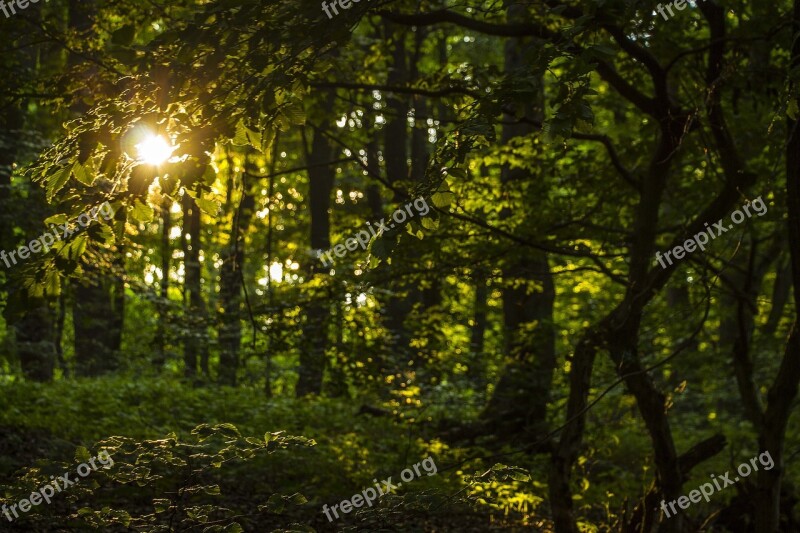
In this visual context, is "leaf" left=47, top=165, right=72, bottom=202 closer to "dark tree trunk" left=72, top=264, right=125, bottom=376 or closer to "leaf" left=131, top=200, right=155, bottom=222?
"leaf" left=131, top=200, right=155, bottom=222

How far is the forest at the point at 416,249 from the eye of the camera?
3229 millimetres

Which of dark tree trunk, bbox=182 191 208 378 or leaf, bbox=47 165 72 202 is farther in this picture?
dark tree trunk, bbox=182 191 208 378

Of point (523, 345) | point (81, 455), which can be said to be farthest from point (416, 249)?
point (81, 455)

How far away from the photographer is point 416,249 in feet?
24.3

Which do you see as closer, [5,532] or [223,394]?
[5,532]

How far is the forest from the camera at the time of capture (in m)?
3.23

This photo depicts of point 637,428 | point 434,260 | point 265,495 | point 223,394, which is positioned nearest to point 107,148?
point 434,260

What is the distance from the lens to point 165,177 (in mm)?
3109

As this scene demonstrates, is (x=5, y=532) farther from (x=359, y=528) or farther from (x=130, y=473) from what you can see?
(x=359, y=528)

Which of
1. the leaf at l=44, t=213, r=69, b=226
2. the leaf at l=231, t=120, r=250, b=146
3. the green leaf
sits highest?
the leaf at l=231, t=120, r=250, b=146

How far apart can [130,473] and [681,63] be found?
7089 millimetres

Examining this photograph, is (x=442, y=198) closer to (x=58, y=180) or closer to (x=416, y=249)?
(x=58, y=180)

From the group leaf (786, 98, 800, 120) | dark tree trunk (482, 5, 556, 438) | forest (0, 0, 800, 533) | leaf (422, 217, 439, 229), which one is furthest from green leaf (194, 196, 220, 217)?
dark tree trunk (482, 5, 556, 438)

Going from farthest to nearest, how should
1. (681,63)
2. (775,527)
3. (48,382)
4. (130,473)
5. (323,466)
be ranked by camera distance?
1. (48,382)
2. (323,466)
3. (681,63)
4. (775,527)
5. (130,473)
